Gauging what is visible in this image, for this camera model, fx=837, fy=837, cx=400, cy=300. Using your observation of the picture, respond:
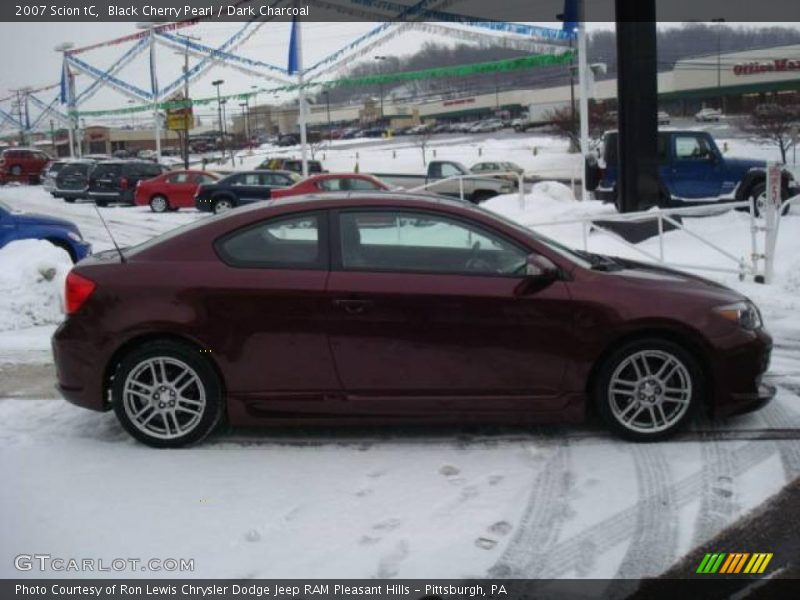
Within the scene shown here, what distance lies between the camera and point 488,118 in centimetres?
10419

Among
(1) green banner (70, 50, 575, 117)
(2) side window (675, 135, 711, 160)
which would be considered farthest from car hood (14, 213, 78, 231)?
(1) green banner (70, 50, 575, 117)

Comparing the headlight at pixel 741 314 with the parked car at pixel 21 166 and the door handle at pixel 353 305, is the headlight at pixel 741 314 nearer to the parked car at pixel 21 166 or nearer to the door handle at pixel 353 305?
the door handle at pixel 353 305

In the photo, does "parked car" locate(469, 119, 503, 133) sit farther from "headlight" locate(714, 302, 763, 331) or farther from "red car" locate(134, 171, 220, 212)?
"headlight" locate(714, 302, 763, 331)

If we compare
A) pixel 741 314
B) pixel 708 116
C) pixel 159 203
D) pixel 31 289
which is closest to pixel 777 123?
pixel 159 203

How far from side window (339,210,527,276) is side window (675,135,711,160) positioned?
12552mm

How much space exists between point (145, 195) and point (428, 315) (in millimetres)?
23220

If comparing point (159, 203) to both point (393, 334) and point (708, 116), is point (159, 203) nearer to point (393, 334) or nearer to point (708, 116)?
point (393, 334)

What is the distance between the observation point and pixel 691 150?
16312mm

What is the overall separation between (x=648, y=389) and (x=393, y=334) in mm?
1528

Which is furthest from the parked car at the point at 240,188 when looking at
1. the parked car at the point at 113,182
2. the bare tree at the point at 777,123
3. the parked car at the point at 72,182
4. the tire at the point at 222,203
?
the bare tree at the point at 777,123

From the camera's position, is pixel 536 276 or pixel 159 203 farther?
pixel 159 203

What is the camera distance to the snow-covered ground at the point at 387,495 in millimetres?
3715

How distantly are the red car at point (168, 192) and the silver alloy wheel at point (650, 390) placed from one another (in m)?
22.8

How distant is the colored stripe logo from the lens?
3.55 meters
